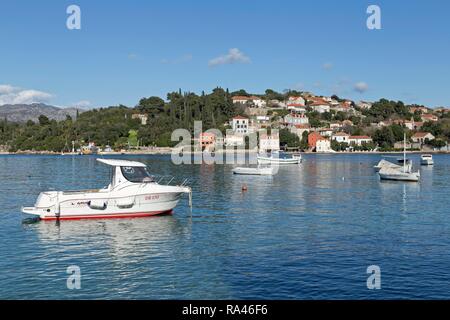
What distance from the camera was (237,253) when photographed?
22.3 m

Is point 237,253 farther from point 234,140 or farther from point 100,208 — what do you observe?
point 234,140

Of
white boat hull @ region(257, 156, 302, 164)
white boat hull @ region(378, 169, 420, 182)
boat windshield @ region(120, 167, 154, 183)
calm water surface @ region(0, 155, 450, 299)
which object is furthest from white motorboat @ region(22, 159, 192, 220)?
white boat hull @ region(257, 156, 302, 164)

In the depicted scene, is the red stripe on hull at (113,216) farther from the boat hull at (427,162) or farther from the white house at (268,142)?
the white house at (268,142)

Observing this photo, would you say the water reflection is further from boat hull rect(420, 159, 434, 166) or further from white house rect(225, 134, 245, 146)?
white house rect(225, 134, 245, 146)

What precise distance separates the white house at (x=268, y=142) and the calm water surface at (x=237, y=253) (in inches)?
5920

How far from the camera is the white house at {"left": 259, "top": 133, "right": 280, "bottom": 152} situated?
189750 mm

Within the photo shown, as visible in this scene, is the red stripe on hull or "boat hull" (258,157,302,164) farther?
"boat hull" (258,157,302,164)

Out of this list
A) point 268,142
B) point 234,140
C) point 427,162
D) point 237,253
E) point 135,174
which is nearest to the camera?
point 237,253

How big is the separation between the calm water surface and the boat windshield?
265cm

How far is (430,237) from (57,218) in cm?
2230

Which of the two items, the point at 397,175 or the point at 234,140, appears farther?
the point at 234,140

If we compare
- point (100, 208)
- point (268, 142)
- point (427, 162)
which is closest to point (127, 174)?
point (100, 208)

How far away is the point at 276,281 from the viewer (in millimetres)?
17656

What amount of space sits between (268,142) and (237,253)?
17112cm
